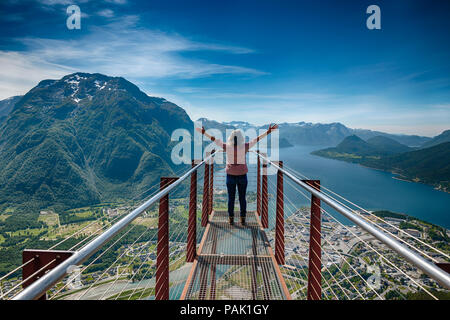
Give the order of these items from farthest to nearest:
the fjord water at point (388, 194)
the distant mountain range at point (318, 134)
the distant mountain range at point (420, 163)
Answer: the distant mountain range at point (318, 134) < the distant mountain range at point (420, 163) < the fjord water at point (388, 194)

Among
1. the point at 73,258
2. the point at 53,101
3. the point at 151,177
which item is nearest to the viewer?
the point at 73,258

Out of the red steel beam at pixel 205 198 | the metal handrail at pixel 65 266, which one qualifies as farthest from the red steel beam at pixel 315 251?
the red steel beam at pixel 205 198

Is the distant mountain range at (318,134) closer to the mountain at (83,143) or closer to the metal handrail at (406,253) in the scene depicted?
the mountain at (83,143)

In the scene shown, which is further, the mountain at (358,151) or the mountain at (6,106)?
the mountain at (6,106)

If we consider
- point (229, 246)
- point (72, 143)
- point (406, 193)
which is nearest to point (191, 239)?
point (229, 246)
